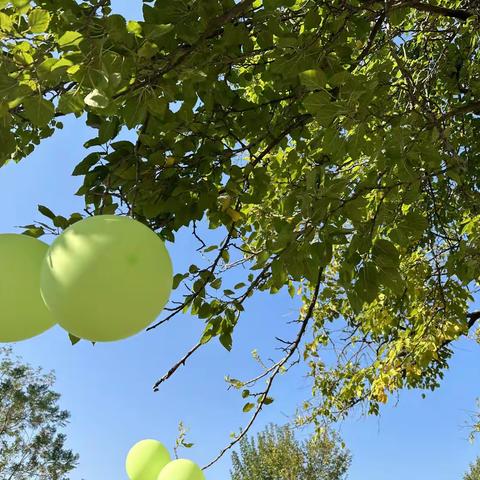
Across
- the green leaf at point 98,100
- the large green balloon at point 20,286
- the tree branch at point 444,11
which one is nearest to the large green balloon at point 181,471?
the large green balloon at point 20,286

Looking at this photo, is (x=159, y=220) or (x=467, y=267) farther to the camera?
(x=467, y=267)

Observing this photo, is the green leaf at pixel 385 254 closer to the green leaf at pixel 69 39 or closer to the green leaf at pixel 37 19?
the green leaf at pixel 69 39

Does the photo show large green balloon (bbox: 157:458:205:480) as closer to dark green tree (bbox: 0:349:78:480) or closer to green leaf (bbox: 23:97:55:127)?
green leaf (bbox: 23:97:55:127)

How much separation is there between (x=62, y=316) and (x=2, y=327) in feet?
0.78

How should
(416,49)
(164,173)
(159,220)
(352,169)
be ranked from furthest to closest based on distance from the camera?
(416,49), (352,169), (159,220), (164,173)

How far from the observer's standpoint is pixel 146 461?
299 centimetres

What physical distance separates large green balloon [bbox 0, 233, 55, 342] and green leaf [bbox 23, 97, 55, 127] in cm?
41

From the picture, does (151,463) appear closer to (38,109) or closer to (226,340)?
(226,340)

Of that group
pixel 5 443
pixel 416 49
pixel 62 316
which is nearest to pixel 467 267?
pixel 62 316

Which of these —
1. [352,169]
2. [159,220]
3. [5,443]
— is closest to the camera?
[159,220]

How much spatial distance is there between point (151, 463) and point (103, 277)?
2290mm

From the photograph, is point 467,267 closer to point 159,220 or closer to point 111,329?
point 159,220

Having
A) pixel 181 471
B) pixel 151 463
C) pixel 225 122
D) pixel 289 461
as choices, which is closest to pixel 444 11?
pixel 225 122

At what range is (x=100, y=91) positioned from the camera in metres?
1.33
